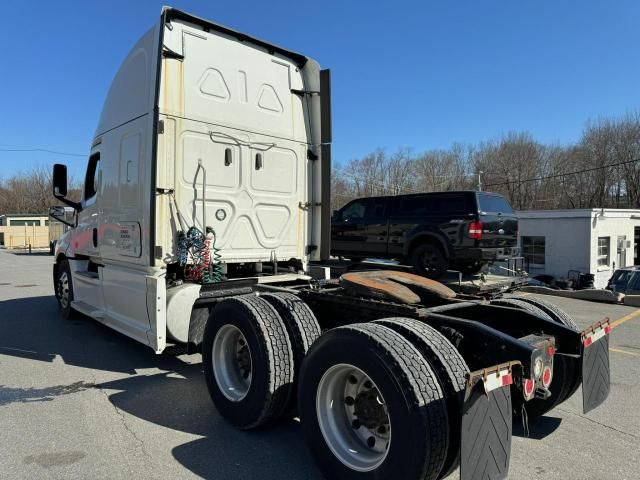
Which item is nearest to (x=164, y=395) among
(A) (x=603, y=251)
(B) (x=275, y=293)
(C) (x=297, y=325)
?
(B) (x=275, y=293)

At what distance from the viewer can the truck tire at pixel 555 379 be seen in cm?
366

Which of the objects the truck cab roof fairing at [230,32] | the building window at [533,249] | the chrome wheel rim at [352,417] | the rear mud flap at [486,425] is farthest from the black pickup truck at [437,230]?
the building window at [533,249]

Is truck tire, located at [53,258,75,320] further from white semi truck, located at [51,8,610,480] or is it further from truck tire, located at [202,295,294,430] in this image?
truck tire, located at [202,295,294,430]

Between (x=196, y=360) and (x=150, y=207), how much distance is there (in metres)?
2.07

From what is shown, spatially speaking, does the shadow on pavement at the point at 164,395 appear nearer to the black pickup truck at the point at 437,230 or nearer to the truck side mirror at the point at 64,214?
the truck side mirror at the point at 64,214

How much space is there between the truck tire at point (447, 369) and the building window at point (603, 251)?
79.1ft

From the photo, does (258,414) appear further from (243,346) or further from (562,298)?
(562,298)

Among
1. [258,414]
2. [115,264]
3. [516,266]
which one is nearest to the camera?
[258,414]

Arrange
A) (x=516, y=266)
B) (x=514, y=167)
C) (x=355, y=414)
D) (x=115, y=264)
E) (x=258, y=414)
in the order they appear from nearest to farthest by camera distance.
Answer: (x=355, y=414)
(x=258, y=414)
(x=115, y=264)
(x=516, y=266)
(x=514, y=167)

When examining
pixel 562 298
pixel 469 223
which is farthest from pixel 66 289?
pixel 562 298

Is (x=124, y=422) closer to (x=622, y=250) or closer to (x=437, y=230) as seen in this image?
(x=437, y=230)

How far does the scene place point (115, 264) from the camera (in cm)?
590

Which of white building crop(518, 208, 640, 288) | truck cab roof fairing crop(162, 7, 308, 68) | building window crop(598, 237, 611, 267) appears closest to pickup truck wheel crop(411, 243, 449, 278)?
truck cab roof fairing crop(162, 7, 308, 68)

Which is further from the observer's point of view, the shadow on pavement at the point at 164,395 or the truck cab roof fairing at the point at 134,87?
the truck cab roof fairing at the point at 134,87
